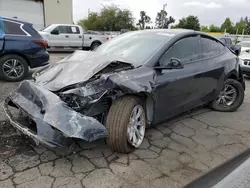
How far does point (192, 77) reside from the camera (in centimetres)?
363

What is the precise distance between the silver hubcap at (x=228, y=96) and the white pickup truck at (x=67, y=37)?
9.32m

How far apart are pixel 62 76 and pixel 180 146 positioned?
73.7 inches

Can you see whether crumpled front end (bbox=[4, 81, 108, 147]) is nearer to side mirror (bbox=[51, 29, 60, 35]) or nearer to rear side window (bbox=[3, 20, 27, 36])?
rear side window (bbox=[3, 20, 27, 36])

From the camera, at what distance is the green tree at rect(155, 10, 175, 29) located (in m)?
45.9

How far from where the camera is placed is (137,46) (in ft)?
11.8

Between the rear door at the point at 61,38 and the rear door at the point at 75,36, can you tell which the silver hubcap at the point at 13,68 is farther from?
the rear door at the point at 75,36

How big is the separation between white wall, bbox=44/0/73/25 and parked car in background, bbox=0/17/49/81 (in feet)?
50.2

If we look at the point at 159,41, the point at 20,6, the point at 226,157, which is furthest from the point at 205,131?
the point at 20,6

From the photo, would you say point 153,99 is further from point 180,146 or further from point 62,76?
point 62,76

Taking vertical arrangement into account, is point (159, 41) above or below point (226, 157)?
above

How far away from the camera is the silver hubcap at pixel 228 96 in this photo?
4806 millimetres

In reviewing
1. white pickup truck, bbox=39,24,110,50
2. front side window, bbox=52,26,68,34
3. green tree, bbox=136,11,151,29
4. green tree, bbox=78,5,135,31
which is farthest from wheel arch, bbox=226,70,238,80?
green tree, bbox=136,11,151,29

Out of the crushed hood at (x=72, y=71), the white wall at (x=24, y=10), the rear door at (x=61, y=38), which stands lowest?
the crushed hood at (x=72, y=71)

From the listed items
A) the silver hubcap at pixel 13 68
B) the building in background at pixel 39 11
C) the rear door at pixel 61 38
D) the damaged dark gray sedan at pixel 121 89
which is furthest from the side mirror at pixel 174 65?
the building in background at pixel 39 11
